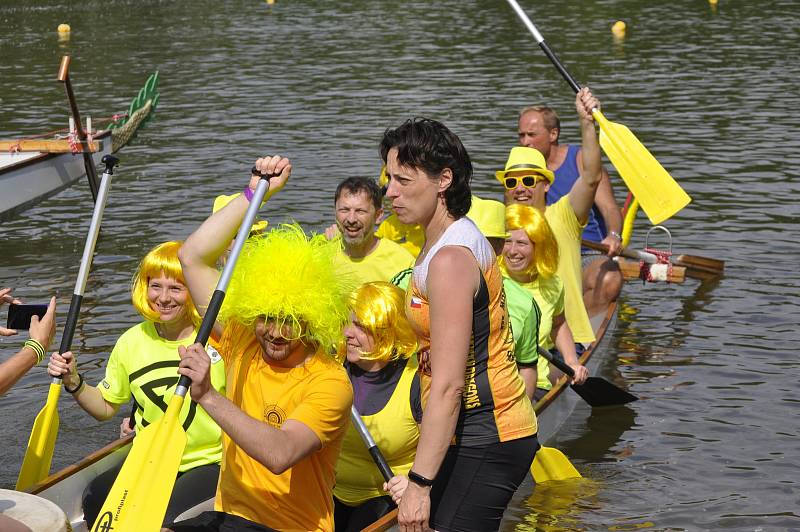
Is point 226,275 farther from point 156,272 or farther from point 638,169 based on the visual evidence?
point 638,169

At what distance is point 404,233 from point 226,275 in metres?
3.98

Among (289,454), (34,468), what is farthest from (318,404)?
(34,468)

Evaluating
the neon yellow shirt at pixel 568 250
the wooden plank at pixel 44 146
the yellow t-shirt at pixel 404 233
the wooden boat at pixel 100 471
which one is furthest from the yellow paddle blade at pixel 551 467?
the wooden plank at pixel 44 146

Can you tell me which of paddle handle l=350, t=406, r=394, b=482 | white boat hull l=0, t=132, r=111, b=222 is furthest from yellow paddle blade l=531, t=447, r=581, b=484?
white boat hull l=0, t=132, r=111, b=222

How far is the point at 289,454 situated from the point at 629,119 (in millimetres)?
Result: 16219

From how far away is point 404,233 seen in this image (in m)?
8.59

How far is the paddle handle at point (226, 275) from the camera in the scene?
4586mm

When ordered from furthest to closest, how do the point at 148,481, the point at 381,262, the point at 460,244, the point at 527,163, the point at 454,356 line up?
the point at 527,163, the point at 381,262, the point at 148,481, the point at 460,244, the point at 454,356

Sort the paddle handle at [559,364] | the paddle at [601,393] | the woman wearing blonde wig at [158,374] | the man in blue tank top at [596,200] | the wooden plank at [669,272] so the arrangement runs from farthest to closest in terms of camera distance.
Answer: the wooden plank at [669,272]
the man in blue tank top at [596,200]
the paddle at [601,393]
the paddle handle at [559,364]
the woman wearing blonde wig at [158,374]

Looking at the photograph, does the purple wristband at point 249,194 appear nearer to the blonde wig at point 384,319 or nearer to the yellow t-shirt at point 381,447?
the blonde wig at point 384,319

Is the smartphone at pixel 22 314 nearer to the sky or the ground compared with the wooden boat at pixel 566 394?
nearer to the sky

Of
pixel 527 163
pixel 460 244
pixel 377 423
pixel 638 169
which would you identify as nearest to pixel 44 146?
pixel 527 163

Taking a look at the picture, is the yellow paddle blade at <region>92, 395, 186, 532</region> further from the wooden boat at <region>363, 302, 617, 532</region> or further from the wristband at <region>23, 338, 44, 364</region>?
the wooden boat at <region>363, 302, 617, 532</region>

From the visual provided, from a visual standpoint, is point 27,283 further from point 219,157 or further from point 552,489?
point 552,489
